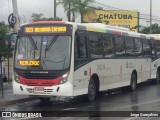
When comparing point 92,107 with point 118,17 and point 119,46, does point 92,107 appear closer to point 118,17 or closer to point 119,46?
point 119,46

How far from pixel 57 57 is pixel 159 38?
14.4 metres

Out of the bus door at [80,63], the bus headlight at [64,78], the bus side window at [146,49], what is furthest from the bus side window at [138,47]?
the bus headlight at [64,78]

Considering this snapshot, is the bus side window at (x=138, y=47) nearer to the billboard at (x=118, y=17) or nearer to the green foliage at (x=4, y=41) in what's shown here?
the green foliage at (x=4, y=41)

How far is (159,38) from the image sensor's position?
29.2m

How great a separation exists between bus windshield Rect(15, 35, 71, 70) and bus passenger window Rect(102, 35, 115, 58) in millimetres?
3215

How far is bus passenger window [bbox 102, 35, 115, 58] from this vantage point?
1914 cm

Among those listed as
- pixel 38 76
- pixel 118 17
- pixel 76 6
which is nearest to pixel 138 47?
pixel 38 76

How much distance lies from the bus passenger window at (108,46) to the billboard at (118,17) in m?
42.8

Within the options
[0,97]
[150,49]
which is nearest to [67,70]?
[0,97]

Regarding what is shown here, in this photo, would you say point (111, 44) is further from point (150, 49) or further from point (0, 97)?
point (150, 49)

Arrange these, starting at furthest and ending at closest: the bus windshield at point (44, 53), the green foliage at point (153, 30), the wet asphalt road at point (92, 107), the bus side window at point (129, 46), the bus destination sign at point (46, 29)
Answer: the green foliage at point (153, 30)
the bus side window at point (129, 46)
the bus destination sign at point (46, 29)
the bus windshield at point (44, 53)
the wet asphalt road at point (92, 107)

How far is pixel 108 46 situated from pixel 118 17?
158 ft

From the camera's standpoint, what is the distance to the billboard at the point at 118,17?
64125 mm

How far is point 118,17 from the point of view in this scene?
67125mm
